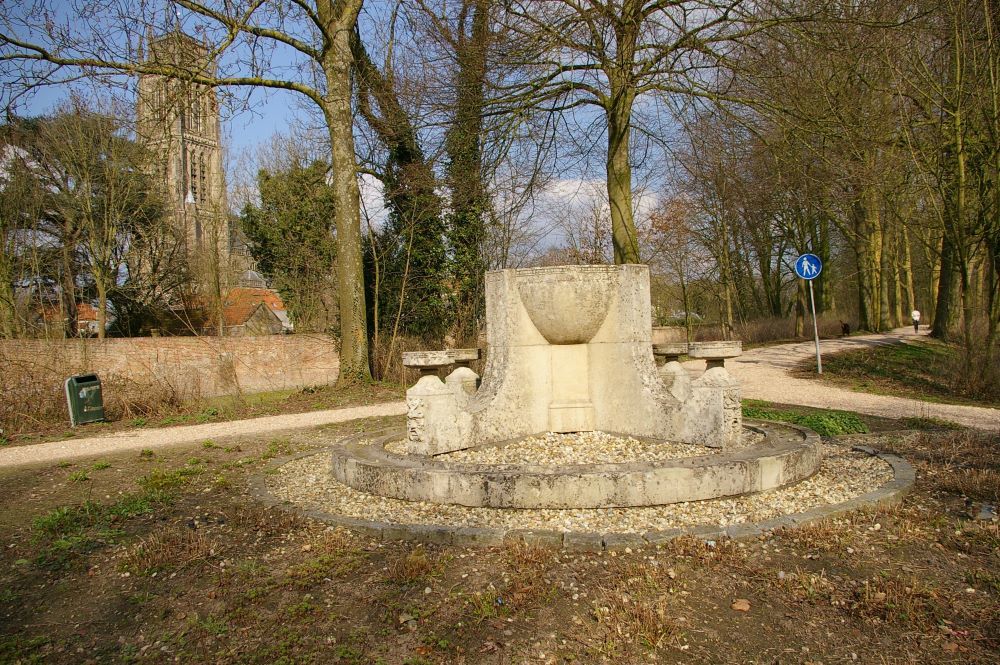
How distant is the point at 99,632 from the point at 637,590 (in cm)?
261

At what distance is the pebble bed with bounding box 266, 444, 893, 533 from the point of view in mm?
4102

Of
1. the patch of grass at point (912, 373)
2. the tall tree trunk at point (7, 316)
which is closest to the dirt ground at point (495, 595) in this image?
the patch of grass at point (912, 373)

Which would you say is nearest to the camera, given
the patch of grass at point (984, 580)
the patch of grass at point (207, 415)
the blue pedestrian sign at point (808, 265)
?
the patch of grass at point (984, 580)

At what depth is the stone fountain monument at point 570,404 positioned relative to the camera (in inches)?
183

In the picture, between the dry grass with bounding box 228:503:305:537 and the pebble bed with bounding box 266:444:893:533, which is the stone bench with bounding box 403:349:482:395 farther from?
the dry grass with bounding box 228:503:305:537

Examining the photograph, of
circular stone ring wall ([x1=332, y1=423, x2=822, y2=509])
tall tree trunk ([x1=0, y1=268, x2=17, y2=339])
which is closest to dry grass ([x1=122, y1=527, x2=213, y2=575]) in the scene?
circular stone ring wall ([x1=332, y1=423, x2=822, y2=509])

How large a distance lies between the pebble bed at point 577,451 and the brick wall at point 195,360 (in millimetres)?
9350

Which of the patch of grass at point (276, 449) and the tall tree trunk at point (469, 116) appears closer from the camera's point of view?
the patch of grass at point (276, 449)

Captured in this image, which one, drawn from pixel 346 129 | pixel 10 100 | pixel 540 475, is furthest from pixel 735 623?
pixel 346 129

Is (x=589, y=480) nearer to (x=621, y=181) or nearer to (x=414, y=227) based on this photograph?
(x=621, y=181)

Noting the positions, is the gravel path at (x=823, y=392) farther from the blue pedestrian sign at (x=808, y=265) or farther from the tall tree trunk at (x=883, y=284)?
the tall tree trunk at (x=883, y=284)

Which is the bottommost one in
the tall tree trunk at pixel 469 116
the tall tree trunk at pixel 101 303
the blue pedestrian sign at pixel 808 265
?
the blue pedestrian sign at pixel 808 265

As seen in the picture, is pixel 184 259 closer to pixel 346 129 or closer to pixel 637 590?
pixel 346 129

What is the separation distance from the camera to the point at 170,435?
985cm
